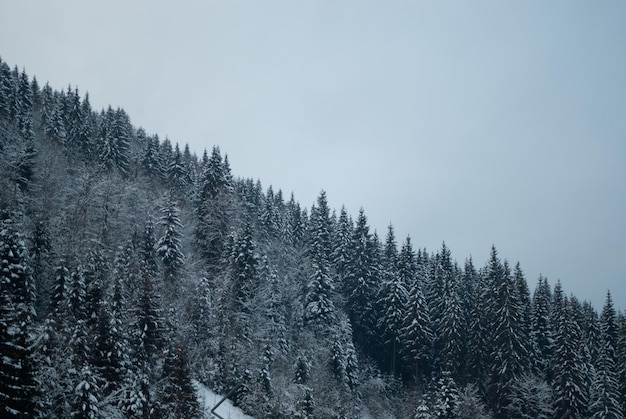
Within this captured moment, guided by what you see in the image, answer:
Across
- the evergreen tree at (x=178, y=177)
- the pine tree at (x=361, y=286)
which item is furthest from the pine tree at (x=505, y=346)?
the evergreen tree at (x=178, y=177)

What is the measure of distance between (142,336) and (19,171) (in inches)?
1498

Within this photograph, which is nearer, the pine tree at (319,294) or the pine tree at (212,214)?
the pine tree at (319,294)

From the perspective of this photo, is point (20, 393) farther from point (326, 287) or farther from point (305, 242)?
point (305, 242)

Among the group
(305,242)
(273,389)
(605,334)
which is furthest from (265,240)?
(605,334)

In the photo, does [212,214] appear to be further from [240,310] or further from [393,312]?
[393,312]

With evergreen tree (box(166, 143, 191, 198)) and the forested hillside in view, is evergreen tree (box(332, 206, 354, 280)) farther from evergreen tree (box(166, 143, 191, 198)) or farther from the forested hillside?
evergreen tree (box(166, 143, 191, 198))

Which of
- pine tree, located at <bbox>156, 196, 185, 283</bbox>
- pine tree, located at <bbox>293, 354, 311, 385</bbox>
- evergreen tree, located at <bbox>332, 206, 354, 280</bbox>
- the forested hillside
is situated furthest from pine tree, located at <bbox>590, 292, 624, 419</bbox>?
pine tree, located at <bbox>156, 196, 185, 283</bbox>

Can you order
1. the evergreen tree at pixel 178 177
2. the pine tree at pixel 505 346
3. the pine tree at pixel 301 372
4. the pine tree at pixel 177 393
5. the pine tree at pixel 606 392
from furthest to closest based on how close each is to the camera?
the evergreen tree at pixel 178 177, the pine tree at pixel 505 346, the pine tree at pixel 301 372, the pine tree at pixel 606 392, the pine tree at pixel 177 393

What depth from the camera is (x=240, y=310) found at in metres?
62.6

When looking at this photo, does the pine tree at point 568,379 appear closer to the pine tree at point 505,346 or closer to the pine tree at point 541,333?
the pine tree at point 505,346

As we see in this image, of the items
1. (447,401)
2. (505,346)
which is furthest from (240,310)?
(505,346)

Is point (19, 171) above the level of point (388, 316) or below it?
above

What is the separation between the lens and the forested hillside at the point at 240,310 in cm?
3759

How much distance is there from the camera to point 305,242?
89.7 metres
